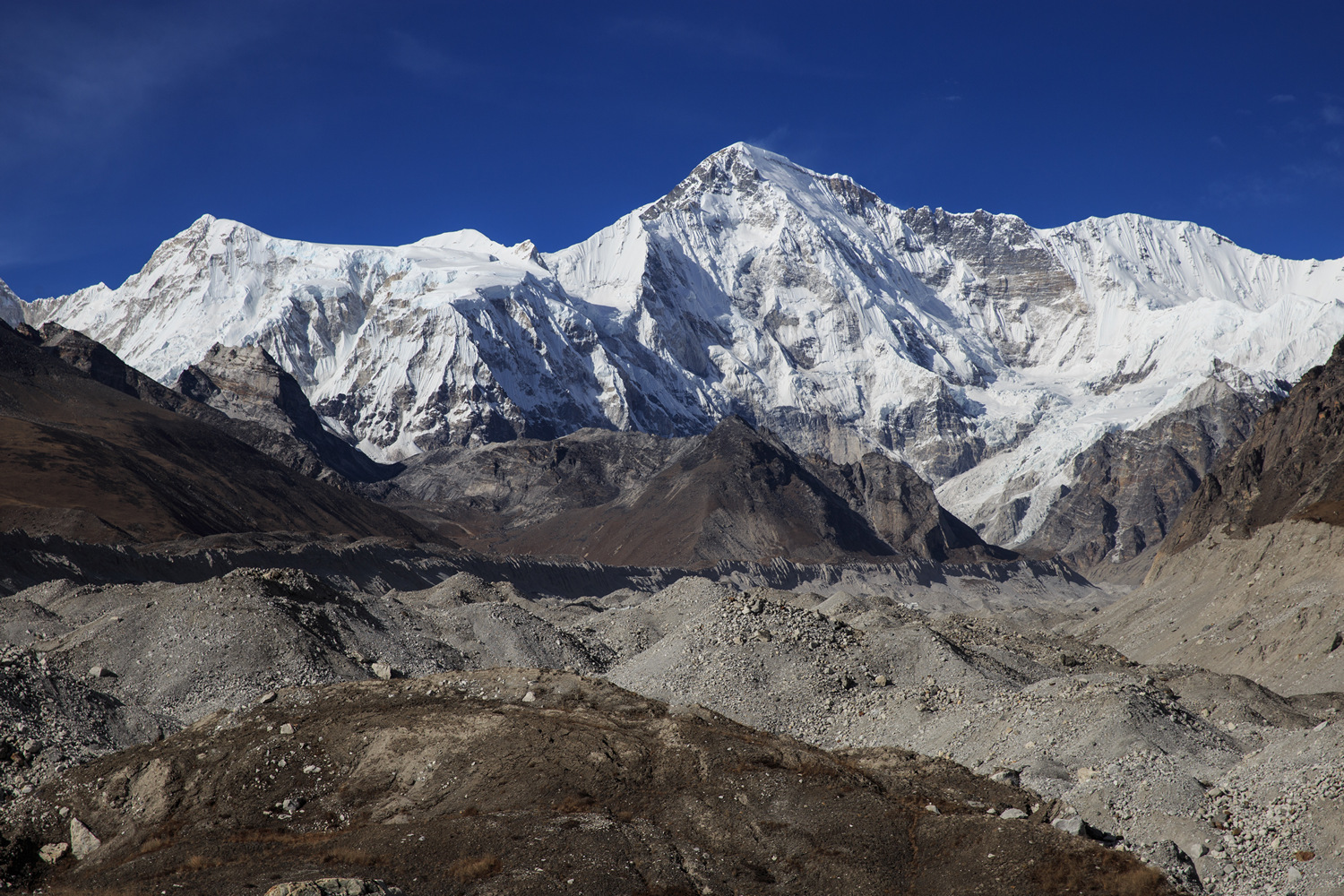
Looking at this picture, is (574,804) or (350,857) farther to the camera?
(574,804)

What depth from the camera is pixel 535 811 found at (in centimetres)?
2292

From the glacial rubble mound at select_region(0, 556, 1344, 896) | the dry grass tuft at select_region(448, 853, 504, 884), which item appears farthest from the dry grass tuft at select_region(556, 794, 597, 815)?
the glacial rubble mound at select_region(0, 556, 1344, 896)

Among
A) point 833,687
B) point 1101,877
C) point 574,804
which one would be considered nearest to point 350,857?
point 574,804

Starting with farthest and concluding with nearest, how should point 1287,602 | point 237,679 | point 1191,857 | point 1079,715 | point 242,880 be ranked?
point 1287,602 → point 237,679 → point 1079,715 → point 1191,857 → point 242,880

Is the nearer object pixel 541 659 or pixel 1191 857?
pixel 1191 857

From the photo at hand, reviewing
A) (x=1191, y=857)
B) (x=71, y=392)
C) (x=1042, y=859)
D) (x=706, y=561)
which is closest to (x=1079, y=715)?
(x=1191, y=857)

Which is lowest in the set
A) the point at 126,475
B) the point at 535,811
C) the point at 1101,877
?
the point at 1101,877

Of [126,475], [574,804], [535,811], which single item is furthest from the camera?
[126,475]

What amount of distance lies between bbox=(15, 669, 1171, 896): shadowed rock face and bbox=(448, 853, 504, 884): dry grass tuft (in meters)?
0.03

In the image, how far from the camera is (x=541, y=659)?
55.5 m

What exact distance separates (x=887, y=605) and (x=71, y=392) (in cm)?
12680

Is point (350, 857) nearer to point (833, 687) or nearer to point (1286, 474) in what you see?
point (833, 687)

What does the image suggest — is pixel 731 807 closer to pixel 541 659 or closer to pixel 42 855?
pixel 42 855

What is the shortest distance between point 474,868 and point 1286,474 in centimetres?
11578
